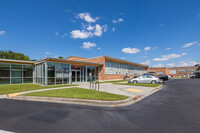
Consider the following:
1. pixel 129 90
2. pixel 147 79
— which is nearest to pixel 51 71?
pixel 129 90

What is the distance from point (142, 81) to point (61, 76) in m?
13.8

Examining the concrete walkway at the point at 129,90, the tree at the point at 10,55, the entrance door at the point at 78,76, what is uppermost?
the tree at the point at 10,55

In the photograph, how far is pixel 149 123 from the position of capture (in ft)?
11.3

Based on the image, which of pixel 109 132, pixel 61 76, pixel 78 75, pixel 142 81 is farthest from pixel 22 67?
pixel 142 81

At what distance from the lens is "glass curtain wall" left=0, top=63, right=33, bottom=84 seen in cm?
1540

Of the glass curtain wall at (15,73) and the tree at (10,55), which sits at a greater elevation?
the tree at (10,55)

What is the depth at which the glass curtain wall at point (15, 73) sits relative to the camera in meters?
15.4

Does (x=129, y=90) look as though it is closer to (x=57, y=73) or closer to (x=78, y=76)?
(x=57, y=73)

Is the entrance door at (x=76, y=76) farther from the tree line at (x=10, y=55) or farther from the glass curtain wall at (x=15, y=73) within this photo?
the tree line at (x=10, y=55)

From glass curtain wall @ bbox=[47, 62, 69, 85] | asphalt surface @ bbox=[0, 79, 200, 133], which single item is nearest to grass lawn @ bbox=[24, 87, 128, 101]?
asphalt surface @ bbox=[0, 79, 200, 133]

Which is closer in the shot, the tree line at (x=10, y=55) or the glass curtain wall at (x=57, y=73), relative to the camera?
the glass curtain wall at (x=57, y=73)

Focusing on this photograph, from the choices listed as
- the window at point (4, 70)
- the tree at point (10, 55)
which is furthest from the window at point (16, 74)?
the tree at point (10, 55)

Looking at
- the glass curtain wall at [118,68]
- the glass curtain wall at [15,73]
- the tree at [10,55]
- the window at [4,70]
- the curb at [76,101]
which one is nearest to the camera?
the curb at [76,101]

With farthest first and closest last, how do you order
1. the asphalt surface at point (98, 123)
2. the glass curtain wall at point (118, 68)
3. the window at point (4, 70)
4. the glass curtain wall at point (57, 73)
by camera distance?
the glass curtain wall at point (118, 68)
the window at point (4, 70)
the glass curtain wall at point (57, 73)
the asphalt surface at point (98, 123)
